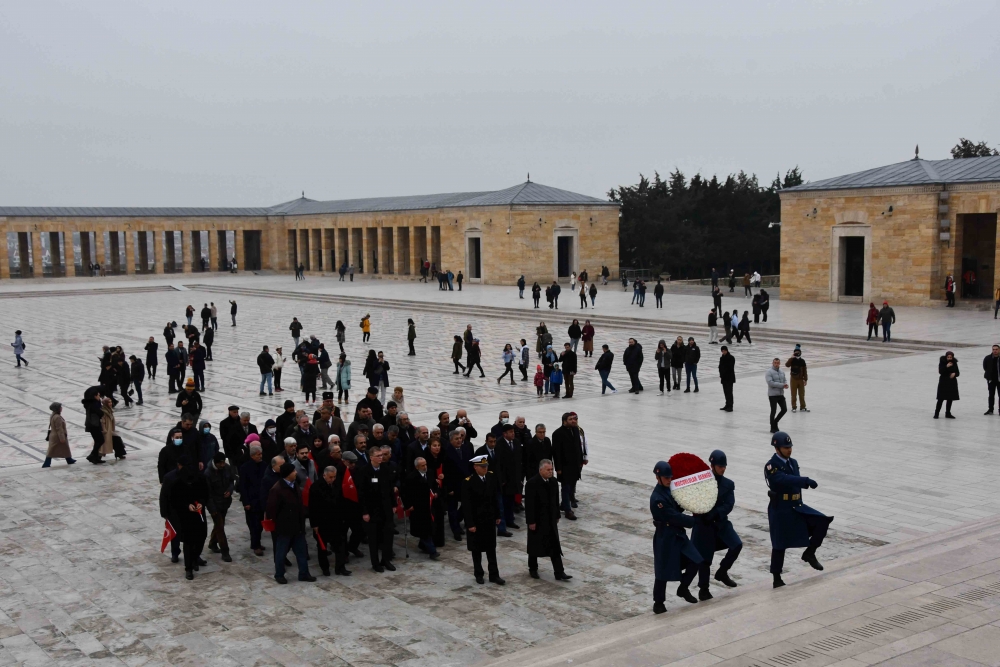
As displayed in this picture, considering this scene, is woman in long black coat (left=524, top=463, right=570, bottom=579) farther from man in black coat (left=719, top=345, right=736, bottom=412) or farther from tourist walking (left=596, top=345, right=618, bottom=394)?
tourist walking (left=596, top=345, right=618, bottom=394)

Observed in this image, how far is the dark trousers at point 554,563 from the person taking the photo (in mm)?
8234

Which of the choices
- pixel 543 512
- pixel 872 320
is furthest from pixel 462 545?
pixel 872 320

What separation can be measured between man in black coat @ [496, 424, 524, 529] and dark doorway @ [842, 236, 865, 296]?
27459mm

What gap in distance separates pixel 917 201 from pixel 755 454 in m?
22.4

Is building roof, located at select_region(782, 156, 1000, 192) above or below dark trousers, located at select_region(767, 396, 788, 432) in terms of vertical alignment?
above

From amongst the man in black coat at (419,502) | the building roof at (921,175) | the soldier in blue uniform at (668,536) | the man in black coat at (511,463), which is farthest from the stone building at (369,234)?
the soldier in blue uniform at (668,536)

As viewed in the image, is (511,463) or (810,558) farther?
(511,463)

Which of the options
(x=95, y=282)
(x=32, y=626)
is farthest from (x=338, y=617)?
(x=95, y=282)

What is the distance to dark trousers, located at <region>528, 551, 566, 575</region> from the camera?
324 inches

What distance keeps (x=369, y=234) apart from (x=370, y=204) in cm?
217

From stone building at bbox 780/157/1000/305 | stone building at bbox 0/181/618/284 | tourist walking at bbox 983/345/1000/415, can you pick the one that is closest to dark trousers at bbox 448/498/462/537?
tourist walking at bbox 983/345/1000/415

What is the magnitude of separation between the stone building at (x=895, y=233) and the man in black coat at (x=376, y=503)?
2703 centimetres

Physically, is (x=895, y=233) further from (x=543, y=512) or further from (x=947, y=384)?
(x=543, y=512)

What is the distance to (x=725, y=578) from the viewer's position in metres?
7.70
